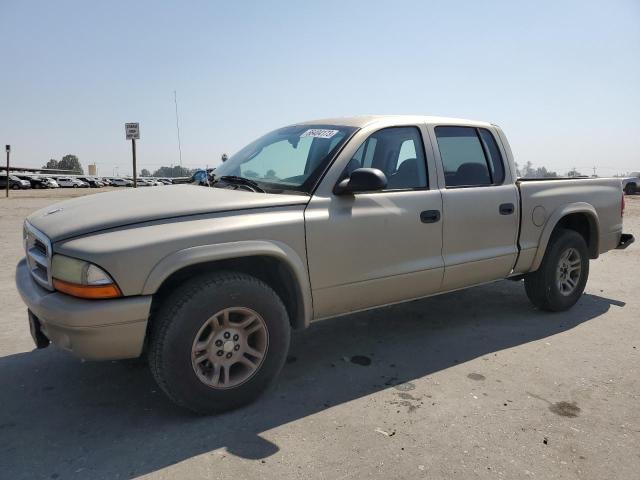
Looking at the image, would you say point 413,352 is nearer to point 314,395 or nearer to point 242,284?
point 314,395

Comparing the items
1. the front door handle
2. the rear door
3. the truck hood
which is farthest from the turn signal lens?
the rear door

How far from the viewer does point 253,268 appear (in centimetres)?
325

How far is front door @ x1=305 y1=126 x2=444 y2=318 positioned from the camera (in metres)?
3.28

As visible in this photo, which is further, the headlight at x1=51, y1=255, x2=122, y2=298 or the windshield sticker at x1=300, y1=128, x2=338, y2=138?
the windshield sticker at x1=300, y1=128, x2=338, y2=138

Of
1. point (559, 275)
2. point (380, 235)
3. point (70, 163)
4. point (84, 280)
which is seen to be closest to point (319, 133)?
point (380, 235)

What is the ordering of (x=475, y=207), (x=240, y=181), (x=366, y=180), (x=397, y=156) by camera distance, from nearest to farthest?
(x=366, y=180)
(x=240, y=181)
(x=397, y=156)
(x=475, y=207)

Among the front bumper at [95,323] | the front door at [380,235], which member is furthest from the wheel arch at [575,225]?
the front bumper at [95,323]

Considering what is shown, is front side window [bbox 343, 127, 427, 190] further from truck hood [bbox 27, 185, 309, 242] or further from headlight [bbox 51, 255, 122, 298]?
headlight [bbox 51, 255, 122, 298]

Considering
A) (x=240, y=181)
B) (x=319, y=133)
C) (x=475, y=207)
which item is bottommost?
(x=475, y=207)

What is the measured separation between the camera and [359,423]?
292 centimetres

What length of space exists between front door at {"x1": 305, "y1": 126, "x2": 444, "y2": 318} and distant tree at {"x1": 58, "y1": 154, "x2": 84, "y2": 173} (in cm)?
15130

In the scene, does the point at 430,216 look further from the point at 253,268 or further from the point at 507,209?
the point at 253,268

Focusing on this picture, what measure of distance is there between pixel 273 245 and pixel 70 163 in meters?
→ 157

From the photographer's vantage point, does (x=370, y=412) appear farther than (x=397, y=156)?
No
